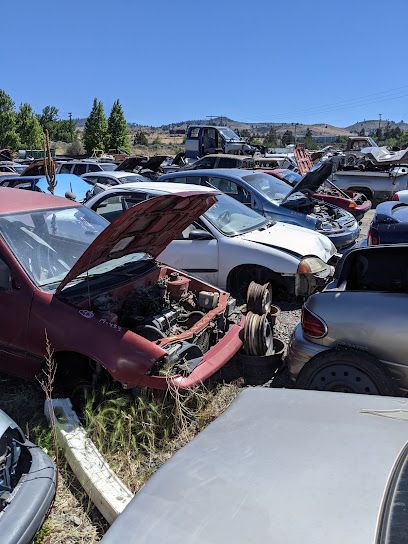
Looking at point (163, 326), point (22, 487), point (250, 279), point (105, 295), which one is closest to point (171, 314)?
point (163, 326)

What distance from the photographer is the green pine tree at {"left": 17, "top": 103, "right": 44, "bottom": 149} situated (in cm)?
4909

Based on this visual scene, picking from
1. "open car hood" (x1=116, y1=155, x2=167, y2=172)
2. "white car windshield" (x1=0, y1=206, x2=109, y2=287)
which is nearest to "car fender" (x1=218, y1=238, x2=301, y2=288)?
"white car windshield" (x1=0, y1=206, x2=109, y2=287)

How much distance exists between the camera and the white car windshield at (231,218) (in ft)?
21.9

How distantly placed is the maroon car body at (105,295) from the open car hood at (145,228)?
0.01 m

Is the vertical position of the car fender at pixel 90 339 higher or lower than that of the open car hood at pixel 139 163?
lower

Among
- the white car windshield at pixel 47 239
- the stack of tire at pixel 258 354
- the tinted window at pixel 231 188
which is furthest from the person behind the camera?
the tinted window at pixel 231 188

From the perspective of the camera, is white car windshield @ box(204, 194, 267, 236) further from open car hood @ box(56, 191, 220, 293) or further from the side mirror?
open car hood @ box(56, 191, 220, 293)

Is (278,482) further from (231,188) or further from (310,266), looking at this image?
(231,188)

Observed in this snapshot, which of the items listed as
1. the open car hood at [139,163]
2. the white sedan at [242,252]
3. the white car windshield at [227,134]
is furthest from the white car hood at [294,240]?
the white car windshield at [227,134]

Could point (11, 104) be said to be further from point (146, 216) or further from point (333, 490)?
point (333, 490)

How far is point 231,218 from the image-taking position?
6949mm

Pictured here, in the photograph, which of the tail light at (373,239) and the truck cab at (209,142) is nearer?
the tail light at (373,239)

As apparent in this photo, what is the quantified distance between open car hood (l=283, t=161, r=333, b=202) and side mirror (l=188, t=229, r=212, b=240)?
275cm

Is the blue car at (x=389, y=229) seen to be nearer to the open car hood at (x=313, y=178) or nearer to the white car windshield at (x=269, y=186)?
the open car hood at (x=313, y=178)
